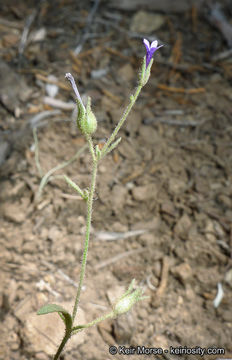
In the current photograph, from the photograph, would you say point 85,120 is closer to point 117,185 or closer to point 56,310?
point 56,310

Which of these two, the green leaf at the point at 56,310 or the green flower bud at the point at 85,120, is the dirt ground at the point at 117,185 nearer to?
the green leaf at the point at 56,310

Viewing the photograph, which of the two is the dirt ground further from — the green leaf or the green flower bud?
the green flower bud

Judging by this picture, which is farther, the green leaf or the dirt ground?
the dirt ground

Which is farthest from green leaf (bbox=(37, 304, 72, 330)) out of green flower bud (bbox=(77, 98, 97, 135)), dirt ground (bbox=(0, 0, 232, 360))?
green flower bud (bbox=(77, 98, 97, 135))

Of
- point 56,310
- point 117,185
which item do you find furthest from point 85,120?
point 117,185

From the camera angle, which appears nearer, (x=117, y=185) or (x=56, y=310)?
(x=56, y=310)

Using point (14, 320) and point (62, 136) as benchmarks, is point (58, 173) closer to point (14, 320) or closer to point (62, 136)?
point (62, 136)

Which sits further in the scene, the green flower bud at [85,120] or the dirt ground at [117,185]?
the dirt ground at [117,185]

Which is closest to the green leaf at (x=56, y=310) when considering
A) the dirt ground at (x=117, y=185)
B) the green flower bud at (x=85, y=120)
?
the dirt ground at (x=117, y=185)
